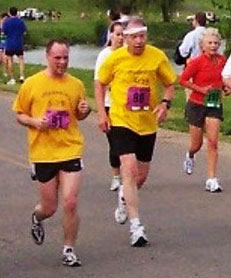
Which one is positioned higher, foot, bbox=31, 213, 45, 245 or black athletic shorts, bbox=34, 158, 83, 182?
black athletic shorts, bbox=34, 158, 83, 182

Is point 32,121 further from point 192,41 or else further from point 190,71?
point 192,41

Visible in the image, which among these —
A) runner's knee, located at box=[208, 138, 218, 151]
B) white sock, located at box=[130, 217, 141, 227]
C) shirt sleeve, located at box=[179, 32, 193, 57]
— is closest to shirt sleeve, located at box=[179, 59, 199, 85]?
runner's knee, located at box=[208, 138, 218, 151]

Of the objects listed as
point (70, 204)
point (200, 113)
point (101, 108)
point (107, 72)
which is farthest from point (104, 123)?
point (200, 113)

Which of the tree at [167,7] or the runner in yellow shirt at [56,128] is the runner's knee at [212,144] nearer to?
the runner in yellow shirt at [56,128]

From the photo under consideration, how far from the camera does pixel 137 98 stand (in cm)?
955

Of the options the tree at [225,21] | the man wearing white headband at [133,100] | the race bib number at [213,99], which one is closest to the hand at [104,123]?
the man wearing white headband at [133,100]

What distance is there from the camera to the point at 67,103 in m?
8.62

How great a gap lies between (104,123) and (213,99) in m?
2.61

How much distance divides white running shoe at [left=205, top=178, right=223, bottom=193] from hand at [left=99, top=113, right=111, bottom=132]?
245cm

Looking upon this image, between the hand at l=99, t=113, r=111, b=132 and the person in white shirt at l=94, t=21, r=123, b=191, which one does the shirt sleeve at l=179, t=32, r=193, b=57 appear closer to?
the person in white shirt at l=94, t=21, r=123, b=191

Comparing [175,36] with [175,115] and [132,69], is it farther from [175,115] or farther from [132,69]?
[132,69]

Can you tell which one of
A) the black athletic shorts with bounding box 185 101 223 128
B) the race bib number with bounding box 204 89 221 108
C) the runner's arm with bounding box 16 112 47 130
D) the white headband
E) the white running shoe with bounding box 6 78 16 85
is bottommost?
the white running shoe with bounding box 6 78 16 85

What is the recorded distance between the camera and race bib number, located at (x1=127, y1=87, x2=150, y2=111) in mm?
9539

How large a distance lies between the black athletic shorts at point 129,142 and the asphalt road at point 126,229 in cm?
69
